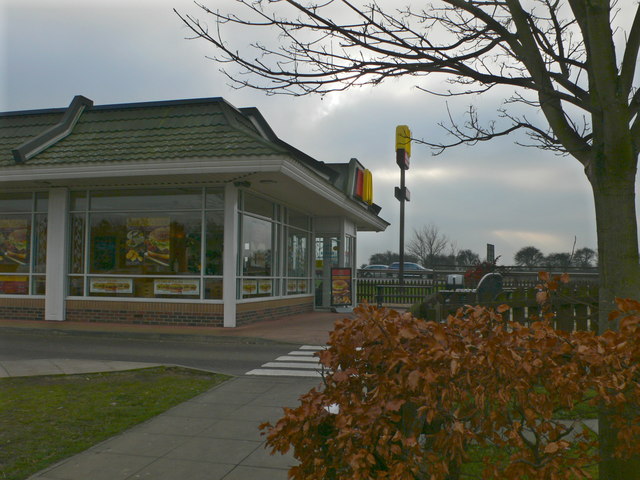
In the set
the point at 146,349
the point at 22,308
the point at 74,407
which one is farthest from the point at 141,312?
the point at 74,407

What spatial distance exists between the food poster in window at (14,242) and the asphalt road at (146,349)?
2.69 metres

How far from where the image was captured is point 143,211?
50.0 feet

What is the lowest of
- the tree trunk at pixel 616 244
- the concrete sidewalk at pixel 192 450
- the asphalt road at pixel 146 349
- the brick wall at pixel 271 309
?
the concrete sidewalk at pixel 192 450

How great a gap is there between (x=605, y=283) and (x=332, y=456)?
199cm

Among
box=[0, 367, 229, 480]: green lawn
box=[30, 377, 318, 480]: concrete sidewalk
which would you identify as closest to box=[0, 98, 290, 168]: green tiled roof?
box=[0, 367, 229, 480]: green lawn

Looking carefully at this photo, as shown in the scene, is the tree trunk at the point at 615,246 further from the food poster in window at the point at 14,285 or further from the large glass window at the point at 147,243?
the food poster in window at the point at 14,285

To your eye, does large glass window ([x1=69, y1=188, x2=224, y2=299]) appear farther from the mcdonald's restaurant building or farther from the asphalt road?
the asphalt road

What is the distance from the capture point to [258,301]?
16.0 meters

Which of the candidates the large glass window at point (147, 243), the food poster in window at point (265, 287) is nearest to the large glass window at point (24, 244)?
the large glass window at point (147, 243)

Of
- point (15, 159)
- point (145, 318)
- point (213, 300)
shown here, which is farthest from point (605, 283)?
point (15, 159)

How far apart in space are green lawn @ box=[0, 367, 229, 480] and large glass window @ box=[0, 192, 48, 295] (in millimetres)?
8345

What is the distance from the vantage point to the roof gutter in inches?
563

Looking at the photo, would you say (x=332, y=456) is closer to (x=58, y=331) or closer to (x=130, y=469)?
(x=130, y=469)

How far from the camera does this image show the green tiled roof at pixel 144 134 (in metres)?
13.8
